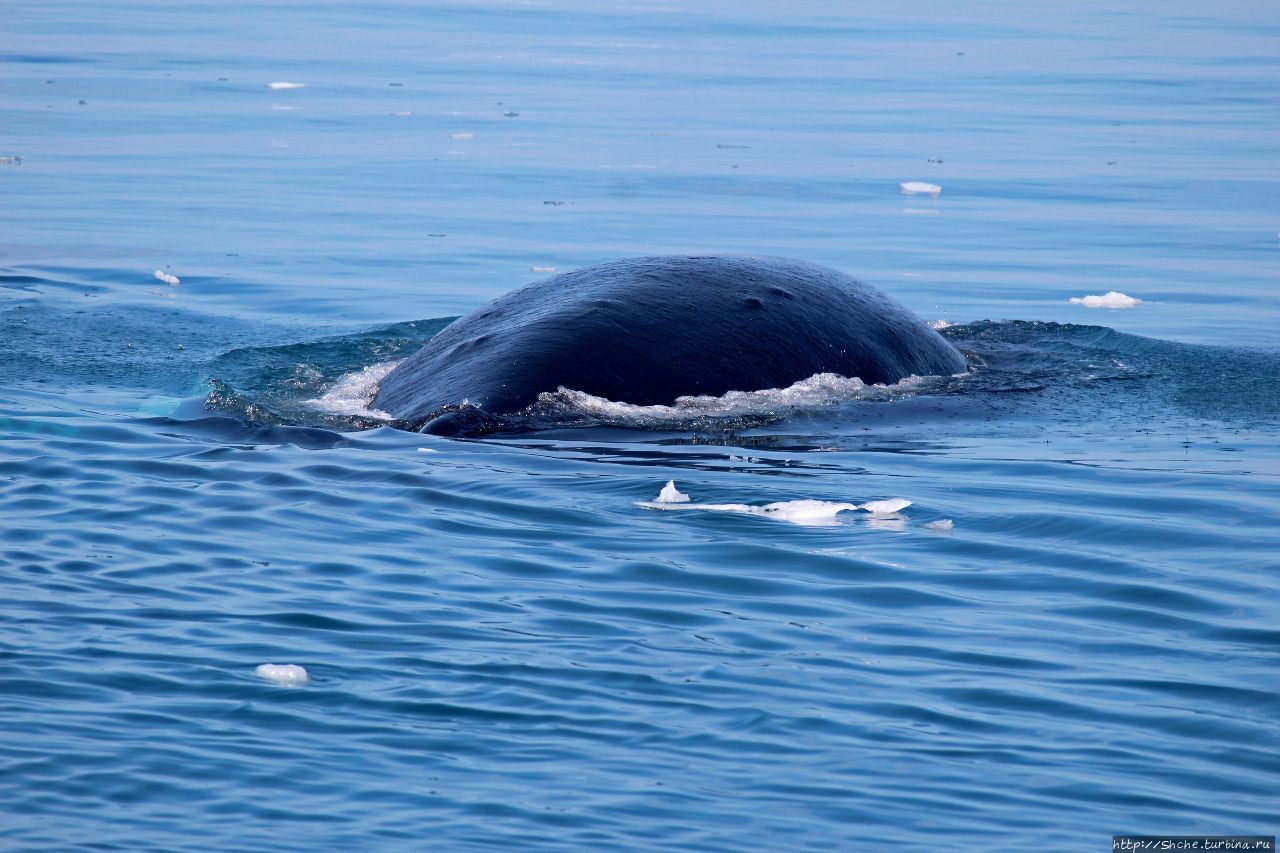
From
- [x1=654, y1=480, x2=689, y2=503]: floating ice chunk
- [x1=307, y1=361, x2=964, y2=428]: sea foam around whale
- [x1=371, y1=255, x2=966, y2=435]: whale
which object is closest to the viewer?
[x1=654, y1=480, x2=689, y2=503]: floating ice chunk

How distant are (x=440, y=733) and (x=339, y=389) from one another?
6744mm

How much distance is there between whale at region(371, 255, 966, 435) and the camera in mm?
10242

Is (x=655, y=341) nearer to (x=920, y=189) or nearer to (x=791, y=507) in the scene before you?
(x=791, y=507)

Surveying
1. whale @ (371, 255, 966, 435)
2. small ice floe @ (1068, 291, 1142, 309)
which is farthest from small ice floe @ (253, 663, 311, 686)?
small ice floe @ (1068, 291, 1142, 309)

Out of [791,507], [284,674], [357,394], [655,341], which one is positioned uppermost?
[655,341]

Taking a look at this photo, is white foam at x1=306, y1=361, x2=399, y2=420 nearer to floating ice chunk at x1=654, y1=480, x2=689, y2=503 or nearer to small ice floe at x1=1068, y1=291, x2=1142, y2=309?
floating ice chunk at x1=654, y1=480, x2=689, y2=503

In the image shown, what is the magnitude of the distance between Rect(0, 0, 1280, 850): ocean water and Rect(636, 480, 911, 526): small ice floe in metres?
0.06

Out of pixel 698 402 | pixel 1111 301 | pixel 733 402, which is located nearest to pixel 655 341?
pixel 698 402

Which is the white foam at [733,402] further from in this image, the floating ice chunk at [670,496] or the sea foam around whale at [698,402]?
the floating ice chunk at [670,496]

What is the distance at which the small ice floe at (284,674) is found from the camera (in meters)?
6.17

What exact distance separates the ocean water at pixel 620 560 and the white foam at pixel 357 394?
0.10 meters

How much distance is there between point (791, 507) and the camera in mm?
8539

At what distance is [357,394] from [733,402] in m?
2.81

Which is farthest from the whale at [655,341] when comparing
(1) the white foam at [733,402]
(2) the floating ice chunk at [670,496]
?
(2) the floating ice chunk at [670,496]
